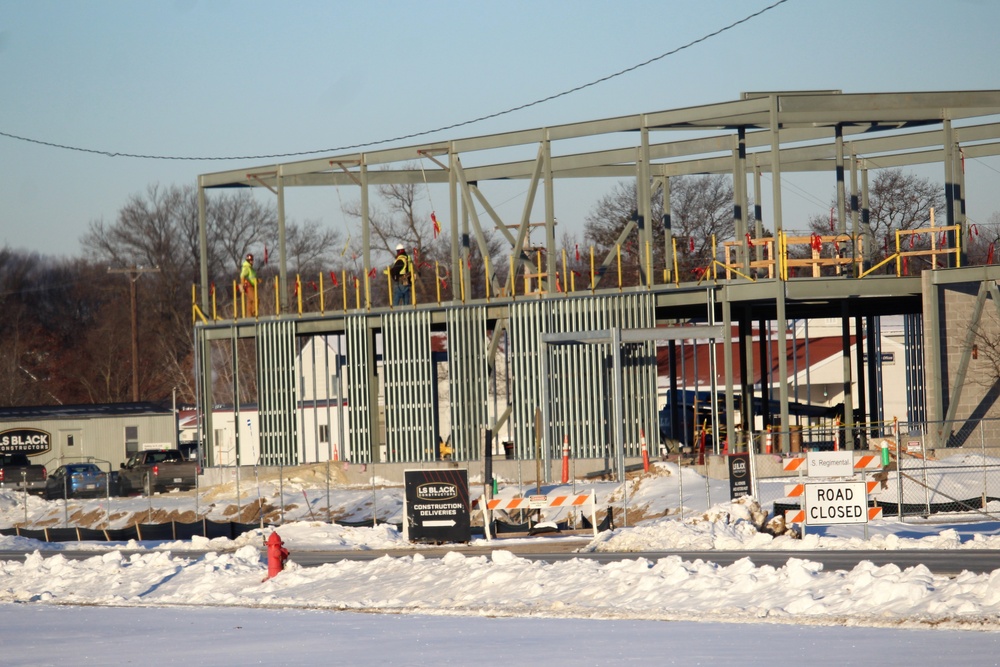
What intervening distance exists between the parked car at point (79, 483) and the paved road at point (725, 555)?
2017 centimetres

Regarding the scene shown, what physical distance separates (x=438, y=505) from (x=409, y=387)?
48.2 ft

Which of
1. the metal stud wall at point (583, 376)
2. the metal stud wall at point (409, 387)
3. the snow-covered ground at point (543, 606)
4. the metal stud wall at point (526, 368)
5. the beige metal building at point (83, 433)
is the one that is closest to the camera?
the snow-covered ground at point (543, 606)

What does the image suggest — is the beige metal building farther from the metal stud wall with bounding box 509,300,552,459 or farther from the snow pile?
the snow pile

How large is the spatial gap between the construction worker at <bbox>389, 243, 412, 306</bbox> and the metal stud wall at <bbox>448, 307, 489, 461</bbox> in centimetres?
214

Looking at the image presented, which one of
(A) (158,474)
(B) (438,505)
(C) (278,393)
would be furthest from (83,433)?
(B) (438,505)

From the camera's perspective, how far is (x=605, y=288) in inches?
1638

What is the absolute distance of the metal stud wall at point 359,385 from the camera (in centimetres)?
4203

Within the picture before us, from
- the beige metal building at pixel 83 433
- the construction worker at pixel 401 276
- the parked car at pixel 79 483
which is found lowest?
the parked car at pixel 79 483

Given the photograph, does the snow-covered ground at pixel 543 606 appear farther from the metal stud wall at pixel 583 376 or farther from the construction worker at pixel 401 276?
the construction worker at pixel 401 276

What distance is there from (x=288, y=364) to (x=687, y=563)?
27207mm

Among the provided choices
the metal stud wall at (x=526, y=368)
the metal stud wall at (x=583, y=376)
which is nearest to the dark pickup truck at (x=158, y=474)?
the metal stud wall at (x=526, y=368)

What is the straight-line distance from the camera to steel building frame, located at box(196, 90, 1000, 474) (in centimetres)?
3466

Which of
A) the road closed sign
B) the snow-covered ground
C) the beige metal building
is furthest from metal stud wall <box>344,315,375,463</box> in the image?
the road closed sign

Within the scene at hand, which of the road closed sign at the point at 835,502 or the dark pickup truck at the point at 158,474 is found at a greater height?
the road closed sign at the point at 835,502
